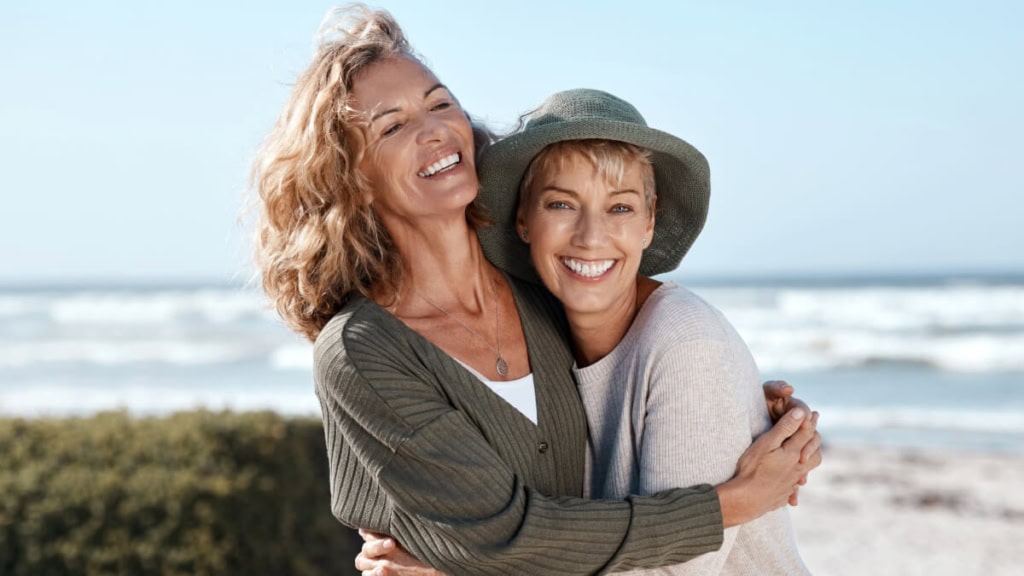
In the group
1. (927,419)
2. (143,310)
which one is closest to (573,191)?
(927,419)

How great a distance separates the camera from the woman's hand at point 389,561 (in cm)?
266

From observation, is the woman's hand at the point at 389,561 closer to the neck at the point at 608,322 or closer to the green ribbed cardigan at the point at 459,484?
the green ribbed cardigan at the point at 459,484

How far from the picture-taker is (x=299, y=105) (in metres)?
2.88

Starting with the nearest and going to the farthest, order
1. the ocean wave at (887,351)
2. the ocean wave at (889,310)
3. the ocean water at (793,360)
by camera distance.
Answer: the ocean water at (793,360)
the ocean wave at (887,351)
the ocean wave at (889,310)

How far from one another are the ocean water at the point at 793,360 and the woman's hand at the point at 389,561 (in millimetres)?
11590

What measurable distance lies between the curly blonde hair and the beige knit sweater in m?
0.69

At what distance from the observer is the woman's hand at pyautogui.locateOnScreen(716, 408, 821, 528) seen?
8.48ft

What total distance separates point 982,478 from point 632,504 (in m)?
10.5

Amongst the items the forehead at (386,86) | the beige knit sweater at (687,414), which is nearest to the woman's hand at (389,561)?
the beige knit sweater at (687,414)

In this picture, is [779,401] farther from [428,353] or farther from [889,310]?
[889,310]

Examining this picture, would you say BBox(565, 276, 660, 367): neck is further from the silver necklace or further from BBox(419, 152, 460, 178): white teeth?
BBox(419, 152, 460, 178): white teeth

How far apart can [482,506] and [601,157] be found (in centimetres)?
92

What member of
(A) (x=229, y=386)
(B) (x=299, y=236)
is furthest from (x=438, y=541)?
(A) (x=229, y=386)

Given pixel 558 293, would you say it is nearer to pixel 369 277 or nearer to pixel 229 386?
pixel 369 277
